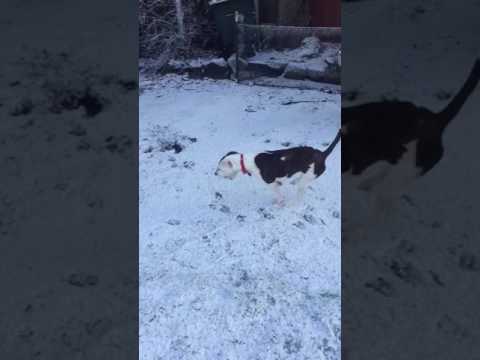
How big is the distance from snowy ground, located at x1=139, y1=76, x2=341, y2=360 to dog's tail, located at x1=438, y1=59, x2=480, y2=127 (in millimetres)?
1669

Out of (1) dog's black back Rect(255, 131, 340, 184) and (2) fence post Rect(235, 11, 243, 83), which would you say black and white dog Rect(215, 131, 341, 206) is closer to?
(1) dog's black back Rect(255, 131, 340, 184)

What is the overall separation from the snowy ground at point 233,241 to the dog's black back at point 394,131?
1.63 m

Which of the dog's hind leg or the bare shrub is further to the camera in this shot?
the bare shrub

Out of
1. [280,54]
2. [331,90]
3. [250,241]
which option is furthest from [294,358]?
[280,54]

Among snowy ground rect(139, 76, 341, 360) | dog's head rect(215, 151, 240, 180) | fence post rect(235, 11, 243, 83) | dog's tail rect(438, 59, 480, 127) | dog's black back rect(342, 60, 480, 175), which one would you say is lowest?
snowy ground rect(139, 76, 341, 360)

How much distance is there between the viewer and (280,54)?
5379mm

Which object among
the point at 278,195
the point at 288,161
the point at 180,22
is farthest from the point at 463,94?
the point at 180,22

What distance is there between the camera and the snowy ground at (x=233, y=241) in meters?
2.11

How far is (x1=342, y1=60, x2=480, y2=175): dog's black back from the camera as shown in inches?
19.4

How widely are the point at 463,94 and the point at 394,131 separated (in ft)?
0.24

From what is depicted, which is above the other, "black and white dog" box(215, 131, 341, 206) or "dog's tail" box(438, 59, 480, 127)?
"dog's tail" box(438, 59, 480, 127)

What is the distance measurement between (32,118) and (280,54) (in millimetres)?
5077

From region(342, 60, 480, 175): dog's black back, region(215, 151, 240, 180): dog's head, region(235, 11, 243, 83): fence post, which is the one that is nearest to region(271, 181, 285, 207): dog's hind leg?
region(215, 151, 240, 180): dog's head

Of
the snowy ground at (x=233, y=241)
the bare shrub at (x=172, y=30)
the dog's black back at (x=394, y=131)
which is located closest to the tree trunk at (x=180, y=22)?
the bare shrub at (x=172, y=30)
